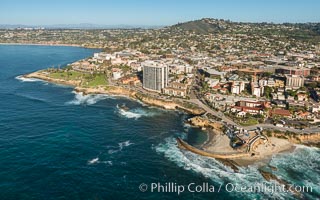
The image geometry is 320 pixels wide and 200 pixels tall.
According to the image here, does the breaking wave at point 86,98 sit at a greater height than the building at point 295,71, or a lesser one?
lesser

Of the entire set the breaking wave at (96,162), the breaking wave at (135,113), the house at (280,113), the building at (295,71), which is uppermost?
the building at (295,71)

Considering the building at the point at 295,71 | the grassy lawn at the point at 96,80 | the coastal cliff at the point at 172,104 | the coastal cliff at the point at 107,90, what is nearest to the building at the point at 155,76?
the coastal cliff at the point at 107,90

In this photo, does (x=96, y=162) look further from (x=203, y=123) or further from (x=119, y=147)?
(x=203, y=123)

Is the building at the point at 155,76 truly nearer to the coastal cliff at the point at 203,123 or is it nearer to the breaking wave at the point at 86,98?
the breaking wave at the point at 86,98

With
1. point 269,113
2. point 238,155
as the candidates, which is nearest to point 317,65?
point 269,113

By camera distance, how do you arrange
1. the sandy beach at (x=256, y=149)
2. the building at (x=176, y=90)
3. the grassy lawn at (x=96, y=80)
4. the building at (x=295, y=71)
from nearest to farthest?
1. the sandy beach at (x=256, y=149)
2. the building at (x=176, y=90)
3. the grassy lawn at (x=96, y=80)
4. the building at (x=295, y=71)

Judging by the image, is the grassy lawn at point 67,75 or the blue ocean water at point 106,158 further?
the grassy lawn at point 67,75
